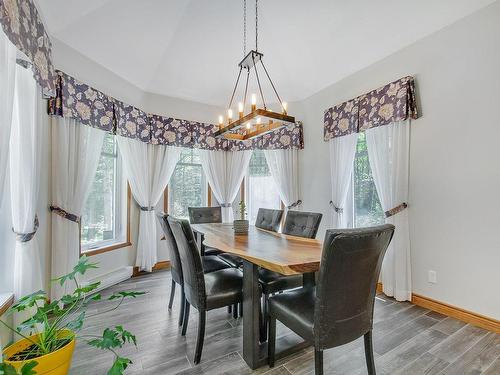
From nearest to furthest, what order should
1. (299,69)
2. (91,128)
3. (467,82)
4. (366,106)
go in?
1. (467,82)
2. (91,128)
3. (366,106)
4. (299,69)

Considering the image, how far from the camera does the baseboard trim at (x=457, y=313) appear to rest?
2.23 metres

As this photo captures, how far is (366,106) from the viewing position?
10.7ft

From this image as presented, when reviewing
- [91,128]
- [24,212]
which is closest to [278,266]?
[24,212]

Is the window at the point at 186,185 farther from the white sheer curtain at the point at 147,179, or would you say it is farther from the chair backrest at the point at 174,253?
the chair backrest at the point at 174,253

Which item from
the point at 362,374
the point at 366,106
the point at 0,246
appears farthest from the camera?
the point at 366,106

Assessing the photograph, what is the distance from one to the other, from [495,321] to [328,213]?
2.14 m

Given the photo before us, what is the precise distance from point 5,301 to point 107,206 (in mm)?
1995

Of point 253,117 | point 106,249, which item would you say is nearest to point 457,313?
point 253,117

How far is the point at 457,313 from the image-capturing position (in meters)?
2.45

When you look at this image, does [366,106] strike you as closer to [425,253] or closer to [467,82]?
[467,82]

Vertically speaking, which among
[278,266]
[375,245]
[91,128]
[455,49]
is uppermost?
[455,49]

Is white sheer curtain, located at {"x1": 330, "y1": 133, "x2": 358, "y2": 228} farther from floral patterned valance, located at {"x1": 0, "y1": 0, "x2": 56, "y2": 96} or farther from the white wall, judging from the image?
floral patterned valance, located at {"x1": 0, "y1": 0, "x2": 56, "y2": 96}

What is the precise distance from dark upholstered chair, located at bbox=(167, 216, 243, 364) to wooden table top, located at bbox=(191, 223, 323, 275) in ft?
0.79

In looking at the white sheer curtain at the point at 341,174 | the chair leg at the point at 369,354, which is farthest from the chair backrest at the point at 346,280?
the white sheer curtain at the point at 341,174
